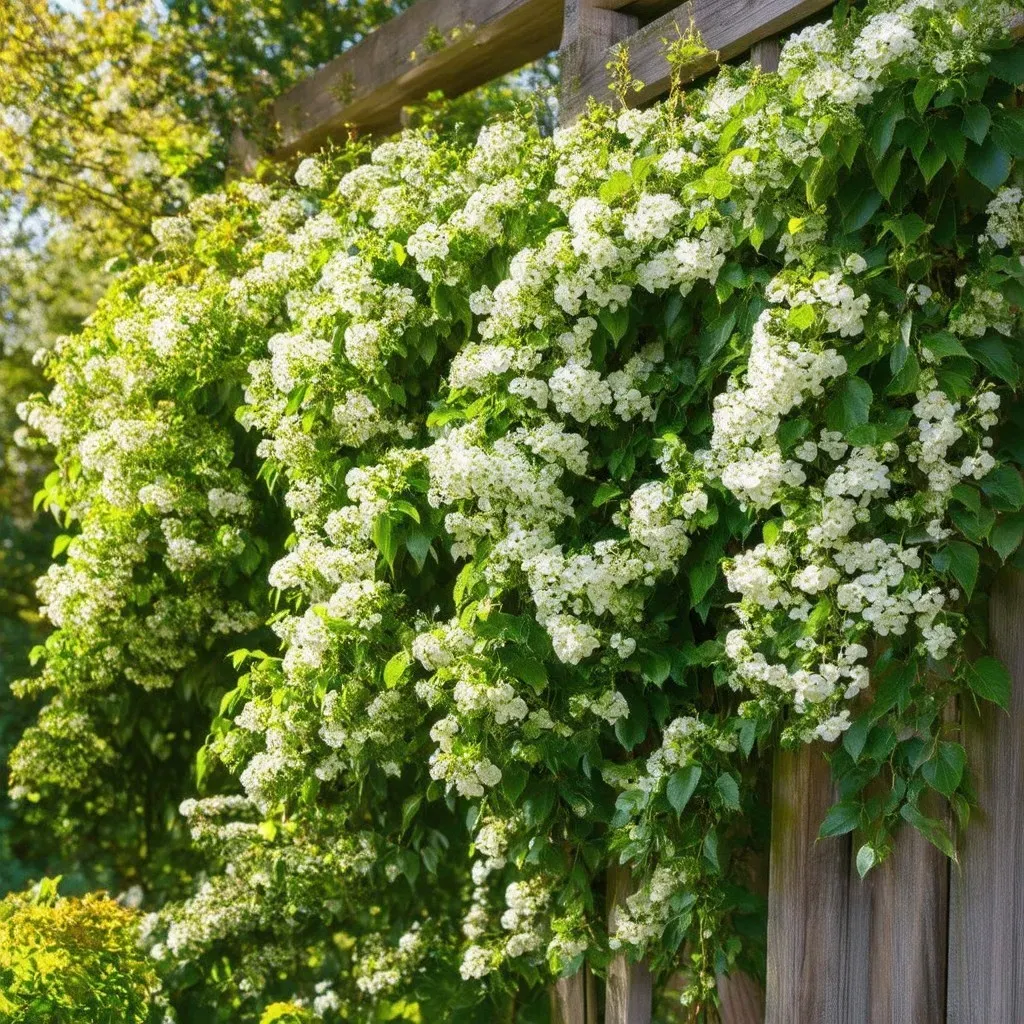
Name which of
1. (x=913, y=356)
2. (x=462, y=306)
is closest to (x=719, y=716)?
(x=913, y=356)

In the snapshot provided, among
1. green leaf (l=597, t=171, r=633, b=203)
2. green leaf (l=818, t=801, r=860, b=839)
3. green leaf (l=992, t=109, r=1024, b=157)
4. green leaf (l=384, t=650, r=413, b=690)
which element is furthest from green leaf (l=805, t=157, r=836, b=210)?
green leaf (l=384, t=650, r=413, b=690)

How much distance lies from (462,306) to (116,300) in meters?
1.73

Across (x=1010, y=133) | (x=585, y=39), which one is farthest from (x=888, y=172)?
(x=585, y=39)

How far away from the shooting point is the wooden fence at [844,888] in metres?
2.17

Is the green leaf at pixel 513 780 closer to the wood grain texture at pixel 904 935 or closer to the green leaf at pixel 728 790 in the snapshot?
the green leaf at pixel 728 790

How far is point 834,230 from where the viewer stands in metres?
2.26

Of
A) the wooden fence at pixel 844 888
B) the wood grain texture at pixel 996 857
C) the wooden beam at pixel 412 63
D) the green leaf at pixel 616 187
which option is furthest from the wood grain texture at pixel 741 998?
the wooden beam at pixel 412 63

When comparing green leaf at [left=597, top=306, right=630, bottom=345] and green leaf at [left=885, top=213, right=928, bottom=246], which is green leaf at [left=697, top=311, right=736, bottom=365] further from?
green leaf at [left=885, top=213, right=928, bottom=246]

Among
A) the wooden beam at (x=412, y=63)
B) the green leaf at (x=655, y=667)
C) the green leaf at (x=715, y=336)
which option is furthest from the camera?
the wooden beam at (x=412, y=63)

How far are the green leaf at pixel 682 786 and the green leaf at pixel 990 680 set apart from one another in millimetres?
544

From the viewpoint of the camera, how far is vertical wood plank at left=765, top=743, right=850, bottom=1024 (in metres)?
2.44

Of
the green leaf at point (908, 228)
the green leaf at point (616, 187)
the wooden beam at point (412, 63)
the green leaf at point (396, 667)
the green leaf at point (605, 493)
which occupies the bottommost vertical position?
the green leaf at point (396, 667)

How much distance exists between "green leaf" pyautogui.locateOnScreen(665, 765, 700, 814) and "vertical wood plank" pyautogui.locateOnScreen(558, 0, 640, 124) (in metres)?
1.50

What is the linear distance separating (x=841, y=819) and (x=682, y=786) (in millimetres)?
298
